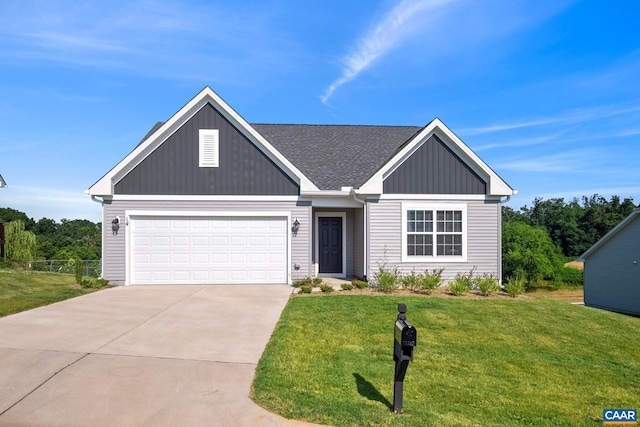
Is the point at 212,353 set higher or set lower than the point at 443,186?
lower

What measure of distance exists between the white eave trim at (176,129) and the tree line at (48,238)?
51.3 ft

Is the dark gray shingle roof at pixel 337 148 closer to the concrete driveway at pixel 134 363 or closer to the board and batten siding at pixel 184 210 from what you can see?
the board and batten siding at pixel 184 210

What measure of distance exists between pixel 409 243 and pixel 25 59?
43.4ft

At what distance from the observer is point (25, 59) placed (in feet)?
44.3

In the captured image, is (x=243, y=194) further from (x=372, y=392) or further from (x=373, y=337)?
(x=372, y=392)

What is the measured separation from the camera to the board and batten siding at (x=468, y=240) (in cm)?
1468

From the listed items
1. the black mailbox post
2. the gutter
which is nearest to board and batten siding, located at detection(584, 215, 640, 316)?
the gutter

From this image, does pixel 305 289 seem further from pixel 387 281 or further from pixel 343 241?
pixel 343 241

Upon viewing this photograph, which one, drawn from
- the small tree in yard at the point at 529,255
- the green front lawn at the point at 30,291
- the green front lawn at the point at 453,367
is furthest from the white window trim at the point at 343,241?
the small tree in yard at the point at 529,255

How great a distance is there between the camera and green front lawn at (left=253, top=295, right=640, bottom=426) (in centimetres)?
514

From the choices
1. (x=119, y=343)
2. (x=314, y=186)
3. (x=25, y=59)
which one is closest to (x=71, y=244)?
(x=25, y=59)

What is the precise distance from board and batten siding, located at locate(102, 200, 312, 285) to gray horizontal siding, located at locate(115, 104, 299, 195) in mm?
368

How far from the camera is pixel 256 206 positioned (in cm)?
1490

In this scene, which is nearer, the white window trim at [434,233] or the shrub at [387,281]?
the shrub at [387,281]
